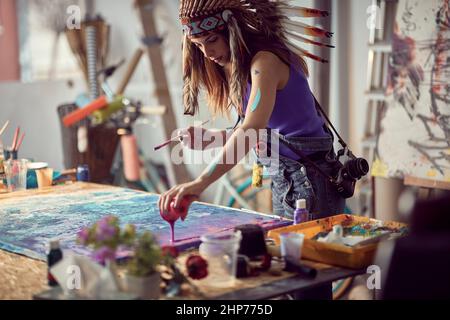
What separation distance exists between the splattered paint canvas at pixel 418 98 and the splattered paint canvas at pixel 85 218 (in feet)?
5.65

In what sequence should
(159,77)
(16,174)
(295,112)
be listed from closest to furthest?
(295,112) → (16,174) → (159,77)

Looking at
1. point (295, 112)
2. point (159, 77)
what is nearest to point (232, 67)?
point (295, 112)

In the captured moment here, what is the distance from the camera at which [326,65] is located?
4.59 meters

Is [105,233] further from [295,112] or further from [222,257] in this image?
[295,112]

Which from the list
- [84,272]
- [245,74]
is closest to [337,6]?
[245,74]

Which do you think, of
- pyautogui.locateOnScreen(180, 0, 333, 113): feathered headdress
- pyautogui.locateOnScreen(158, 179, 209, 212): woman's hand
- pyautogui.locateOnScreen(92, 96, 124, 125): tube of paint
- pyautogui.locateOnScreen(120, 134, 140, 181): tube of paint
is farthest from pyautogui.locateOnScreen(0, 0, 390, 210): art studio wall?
pyautogui.locateOnScreen(158, 179, 209, 212): woman's hand

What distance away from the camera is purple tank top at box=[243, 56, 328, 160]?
257 centimetres

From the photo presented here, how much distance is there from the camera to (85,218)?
2.79 m

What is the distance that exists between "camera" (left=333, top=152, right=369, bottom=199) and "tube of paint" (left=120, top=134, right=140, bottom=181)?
2.88 meters

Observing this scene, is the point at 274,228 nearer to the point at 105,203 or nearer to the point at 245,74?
the point at 245,74

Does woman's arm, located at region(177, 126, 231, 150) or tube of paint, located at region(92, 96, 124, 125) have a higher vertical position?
woman's arm, located at region(177, 126, 231, 150)

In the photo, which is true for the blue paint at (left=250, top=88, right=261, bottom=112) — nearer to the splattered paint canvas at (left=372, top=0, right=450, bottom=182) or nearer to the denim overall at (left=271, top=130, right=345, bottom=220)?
the denim overall at (left=271, top=130, right=345, bottom=220)

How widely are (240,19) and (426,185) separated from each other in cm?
205

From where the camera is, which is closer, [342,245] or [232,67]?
[342,245]
